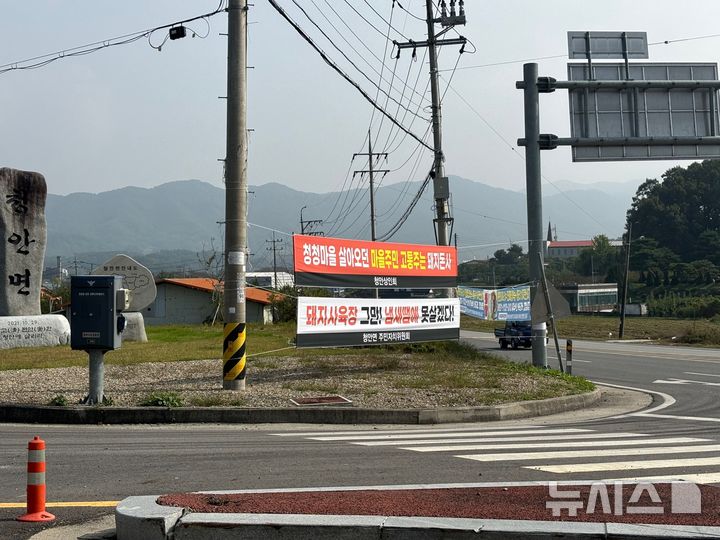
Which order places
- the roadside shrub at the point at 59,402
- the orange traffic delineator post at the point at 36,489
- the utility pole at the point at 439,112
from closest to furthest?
the orange traffic delineator post at the point at 36,489 < the roadside shrub at the point at 59,402 < the utility pole at the point at 439,112

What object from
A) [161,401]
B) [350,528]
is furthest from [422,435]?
[350,528]

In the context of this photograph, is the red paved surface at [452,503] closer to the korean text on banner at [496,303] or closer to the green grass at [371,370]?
the green grass at [371,370]

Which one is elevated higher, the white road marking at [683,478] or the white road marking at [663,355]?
the white road marking at [663,355]

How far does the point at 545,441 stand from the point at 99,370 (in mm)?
7488

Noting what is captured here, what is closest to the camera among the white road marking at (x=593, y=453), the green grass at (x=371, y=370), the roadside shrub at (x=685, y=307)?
the white road marking at (x=593, y=453)

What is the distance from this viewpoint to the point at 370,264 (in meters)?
21.8

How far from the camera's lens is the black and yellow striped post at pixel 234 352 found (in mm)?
16531

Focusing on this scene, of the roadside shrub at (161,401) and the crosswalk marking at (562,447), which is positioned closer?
the crosswalk marking at (562,447)

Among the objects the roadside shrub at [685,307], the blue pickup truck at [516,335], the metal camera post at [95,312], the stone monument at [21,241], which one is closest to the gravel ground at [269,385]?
the metal camera post at [95,312]

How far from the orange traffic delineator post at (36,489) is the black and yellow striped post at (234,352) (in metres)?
9.15

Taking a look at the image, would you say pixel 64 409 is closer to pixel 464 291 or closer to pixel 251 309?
pixel 464 291

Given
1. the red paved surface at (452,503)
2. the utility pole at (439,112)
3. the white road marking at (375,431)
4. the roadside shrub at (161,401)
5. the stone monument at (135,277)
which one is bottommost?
the white road marking at (375,431)

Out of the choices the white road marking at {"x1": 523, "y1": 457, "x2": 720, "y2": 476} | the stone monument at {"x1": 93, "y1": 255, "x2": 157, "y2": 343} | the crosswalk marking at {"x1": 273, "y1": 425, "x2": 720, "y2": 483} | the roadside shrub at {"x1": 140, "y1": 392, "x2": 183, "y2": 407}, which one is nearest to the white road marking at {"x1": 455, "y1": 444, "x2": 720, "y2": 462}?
the crosswalk marking at {"x1": 273, "y1": 425, "x2": 720, "y2": 483}

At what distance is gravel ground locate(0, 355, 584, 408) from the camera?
1567cm
